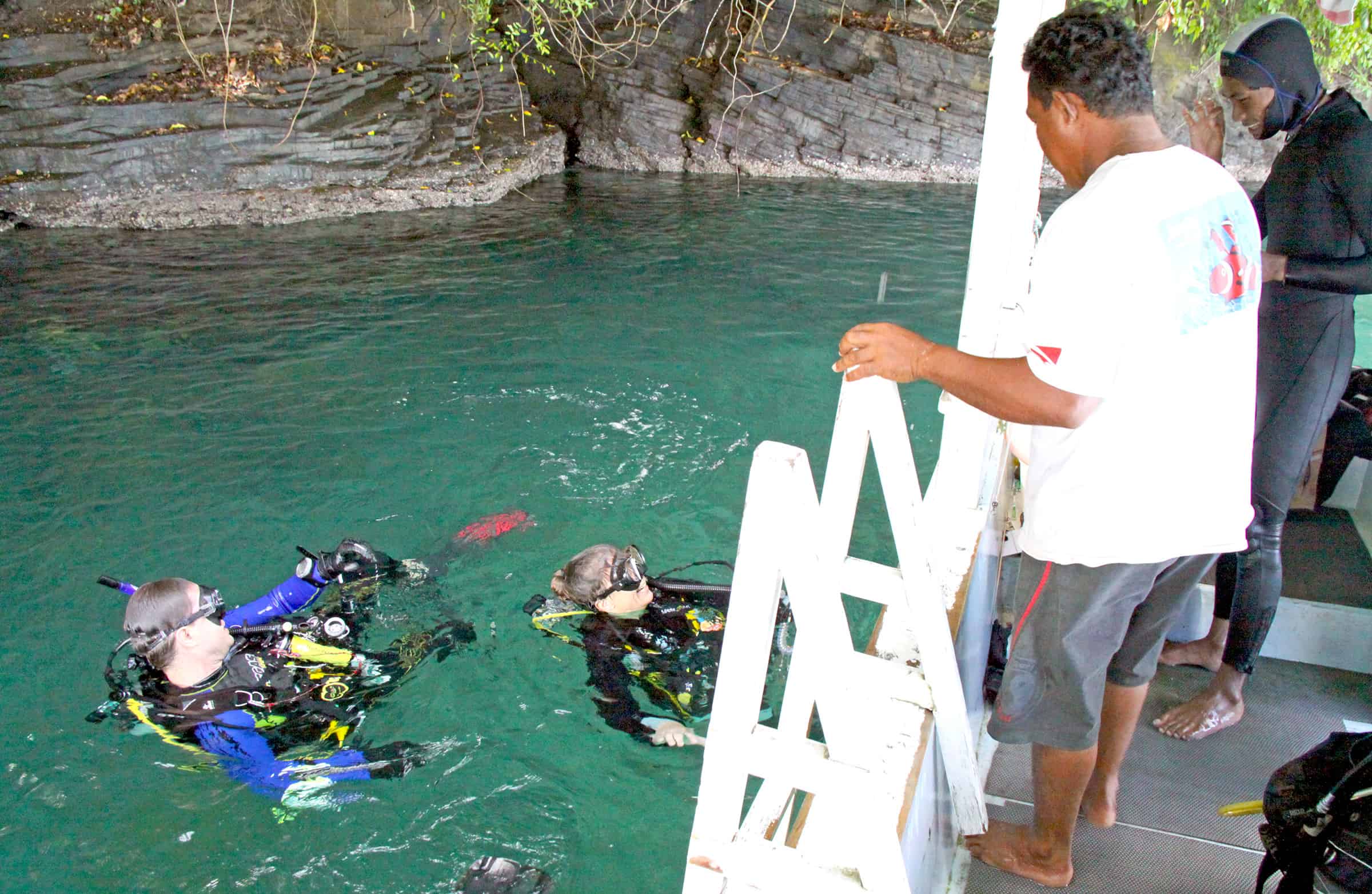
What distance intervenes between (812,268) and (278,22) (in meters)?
10.3

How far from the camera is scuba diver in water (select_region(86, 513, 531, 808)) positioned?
3.00m

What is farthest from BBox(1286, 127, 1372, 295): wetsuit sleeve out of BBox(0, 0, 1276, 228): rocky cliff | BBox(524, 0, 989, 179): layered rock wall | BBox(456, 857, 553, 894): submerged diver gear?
BBox(524, 0, 989, 179): layered rock wall

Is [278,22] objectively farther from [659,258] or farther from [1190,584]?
[1190,584]

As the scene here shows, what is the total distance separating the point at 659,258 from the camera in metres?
10.3

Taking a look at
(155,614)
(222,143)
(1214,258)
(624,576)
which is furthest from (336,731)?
(222,143)

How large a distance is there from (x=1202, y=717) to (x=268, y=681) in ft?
10.1

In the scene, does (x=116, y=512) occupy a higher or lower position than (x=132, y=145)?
lower

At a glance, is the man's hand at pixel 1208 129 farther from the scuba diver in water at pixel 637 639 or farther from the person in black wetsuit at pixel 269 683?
the person in black wetsuit at pixel 269 683

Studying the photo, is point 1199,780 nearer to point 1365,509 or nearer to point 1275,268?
point 1275,268

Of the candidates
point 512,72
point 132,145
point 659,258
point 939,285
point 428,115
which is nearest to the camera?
point 939,285

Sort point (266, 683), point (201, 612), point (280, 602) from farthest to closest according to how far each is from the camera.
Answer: point (280, 602), point (266, 683), point (201, 612)

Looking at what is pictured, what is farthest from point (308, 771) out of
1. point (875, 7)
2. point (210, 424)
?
point (875, 7)

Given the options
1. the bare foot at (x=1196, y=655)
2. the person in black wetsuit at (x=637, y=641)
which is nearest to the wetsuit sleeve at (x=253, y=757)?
the person in black wetsuit at (x=637, y=641)

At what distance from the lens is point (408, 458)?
18.8 feet
